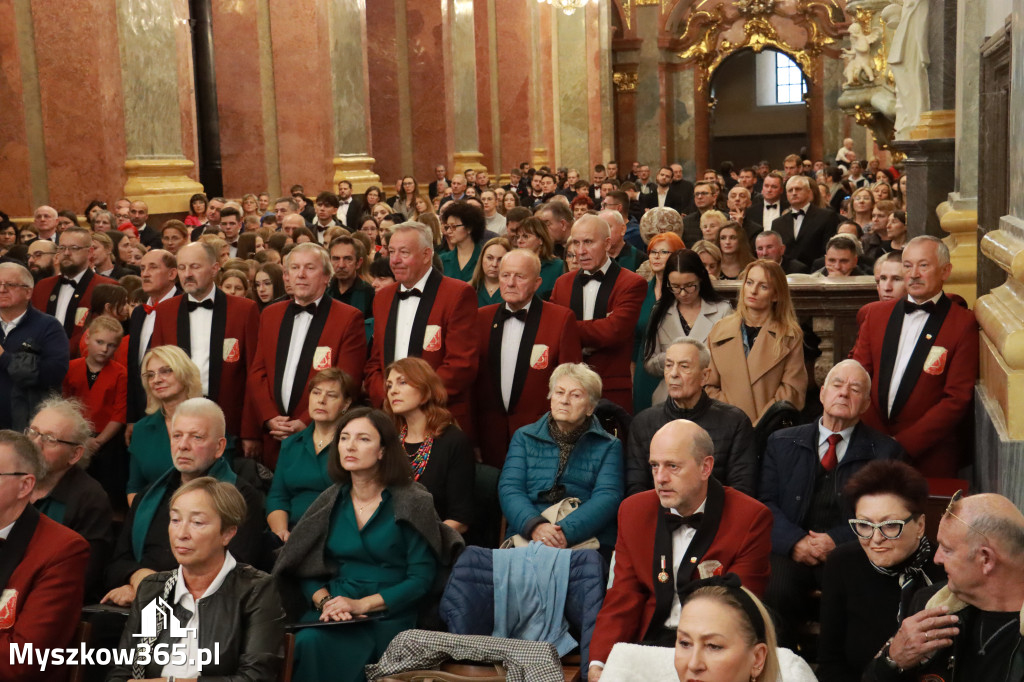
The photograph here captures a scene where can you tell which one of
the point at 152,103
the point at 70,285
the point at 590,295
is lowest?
the point at 590,295

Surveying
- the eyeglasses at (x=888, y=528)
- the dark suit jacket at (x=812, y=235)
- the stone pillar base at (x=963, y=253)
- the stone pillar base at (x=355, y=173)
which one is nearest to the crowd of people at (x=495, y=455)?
the eyeglasses at (x=888, y=528)

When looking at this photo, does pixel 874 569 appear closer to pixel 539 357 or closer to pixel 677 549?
pixel 677 549

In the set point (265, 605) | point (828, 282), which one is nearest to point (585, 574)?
point (265, 605)

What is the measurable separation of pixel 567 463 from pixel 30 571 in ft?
7.15

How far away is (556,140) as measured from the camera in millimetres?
30688

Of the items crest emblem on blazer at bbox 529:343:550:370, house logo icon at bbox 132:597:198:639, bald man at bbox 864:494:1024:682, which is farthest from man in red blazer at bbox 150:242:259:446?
bald man at bbox 864:494:1024:682

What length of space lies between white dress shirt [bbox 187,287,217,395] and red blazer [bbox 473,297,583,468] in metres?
1.41

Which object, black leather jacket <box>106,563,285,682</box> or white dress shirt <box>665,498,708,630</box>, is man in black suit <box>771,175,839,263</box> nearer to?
white dress shirt <box>665,498,708,630</box>

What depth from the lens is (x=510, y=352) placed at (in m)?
6.54

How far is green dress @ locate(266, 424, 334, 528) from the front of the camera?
5.59 meters

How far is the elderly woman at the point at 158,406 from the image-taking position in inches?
226

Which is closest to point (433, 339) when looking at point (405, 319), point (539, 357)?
point (405, 319)

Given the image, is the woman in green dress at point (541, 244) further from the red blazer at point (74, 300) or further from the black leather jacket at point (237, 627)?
the black leather jacket at point (237, 627)

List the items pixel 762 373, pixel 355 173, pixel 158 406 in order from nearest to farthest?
pixel 158 406
pixel 762 373
pixel 355 173
